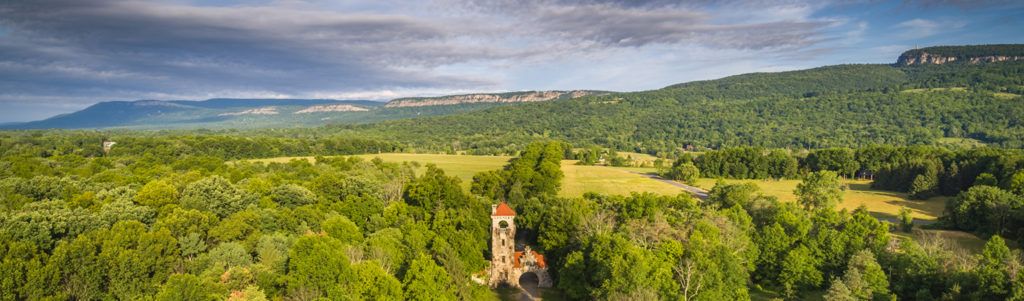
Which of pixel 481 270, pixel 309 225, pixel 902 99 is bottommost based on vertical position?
pixel 481 270

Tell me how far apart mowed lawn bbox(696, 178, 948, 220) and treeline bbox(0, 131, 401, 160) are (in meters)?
88.2

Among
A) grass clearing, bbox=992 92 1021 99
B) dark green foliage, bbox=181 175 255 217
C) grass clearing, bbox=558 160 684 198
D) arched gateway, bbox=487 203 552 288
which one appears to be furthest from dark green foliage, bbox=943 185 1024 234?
grass clearing, bbox=992 92 1021 99

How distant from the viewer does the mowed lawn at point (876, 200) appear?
188ft

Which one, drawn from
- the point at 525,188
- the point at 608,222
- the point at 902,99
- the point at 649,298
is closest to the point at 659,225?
the point at 608,222

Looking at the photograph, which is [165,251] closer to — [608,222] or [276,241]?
[276,241]

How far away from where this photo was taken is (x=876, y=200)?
210 feet

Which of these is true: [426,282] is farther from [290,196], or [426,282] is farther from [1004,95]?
[1004,95]

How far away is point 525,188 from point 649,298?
38.3m

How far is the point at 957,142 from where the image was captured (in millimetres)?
129375

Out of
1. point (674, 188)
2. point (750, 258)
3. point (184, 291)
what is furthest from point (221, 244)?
point (674, 188)

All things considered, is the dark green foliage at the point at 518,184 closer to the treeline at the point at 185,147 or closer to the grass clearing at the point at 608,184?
the grass clearing at the point at 608,184

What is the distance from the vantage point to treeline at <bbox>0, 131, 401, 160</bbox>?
90.1m

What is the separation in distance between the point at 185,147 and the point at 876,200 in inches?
4720

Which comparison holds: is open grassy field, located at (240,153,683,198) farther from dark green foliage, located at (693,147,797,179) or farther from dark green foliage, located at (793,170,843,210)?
dark green foliage, located at (793,170,843,210)
